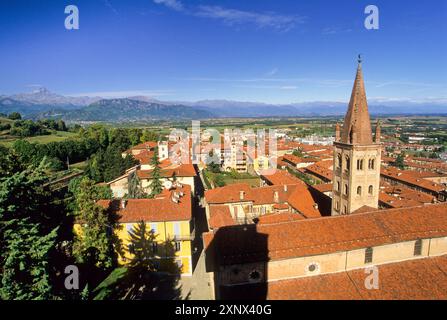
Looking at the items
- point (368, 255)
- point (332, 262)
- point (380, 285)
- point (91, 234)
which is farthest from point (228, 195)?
point (380, 285)

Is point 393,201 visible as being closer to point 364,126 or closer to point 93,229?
point 364,126

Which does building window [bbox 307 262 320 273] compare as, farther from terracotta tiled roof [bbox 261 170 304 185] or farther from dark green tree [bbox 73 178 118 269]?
terracotta tiled roof [bbox 261 170 304 185]

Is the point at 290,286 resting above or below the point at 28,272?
below

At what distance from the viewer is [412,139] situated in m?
199

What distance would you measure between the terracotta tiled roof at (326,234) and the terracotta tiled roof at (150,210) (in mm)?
6950

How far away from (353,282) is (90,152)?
8675 cm

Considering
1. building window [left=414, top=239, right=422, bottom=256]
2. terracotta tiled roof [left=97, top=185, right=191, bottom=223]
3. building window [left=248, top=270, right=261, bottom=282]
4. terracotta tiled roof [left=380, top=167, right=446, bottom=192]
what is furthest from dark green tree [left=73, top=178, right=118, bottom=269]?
terracotta tiled roof [left=380, top=167, right=446, bottom=192]

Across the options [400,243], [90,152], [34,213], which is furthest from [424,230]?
[90,152]

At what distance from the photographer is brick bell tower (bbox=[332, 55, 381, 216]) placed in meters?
27.5

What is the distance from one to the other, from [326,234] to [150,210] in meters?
17.3

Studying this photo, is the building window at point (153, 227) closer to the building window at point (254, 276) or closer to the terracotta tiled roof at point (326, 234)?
the terracotta tiled roof at point (326, 234)

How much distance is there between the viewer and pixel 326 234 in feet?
69.6

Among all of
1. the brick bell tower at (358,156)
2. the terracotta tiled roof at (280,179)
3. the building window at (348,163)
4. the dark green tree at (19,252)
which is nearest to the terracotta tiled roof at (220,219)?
the brick bell tower at (358,156)

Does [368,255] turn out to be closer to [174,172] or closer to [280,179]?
[280,179]
